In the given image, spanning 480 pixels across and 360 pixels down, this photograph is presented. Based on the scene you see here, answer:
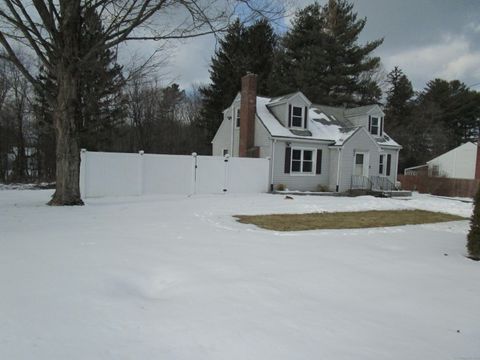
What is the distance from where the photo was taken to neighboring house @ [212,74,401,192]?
18344mm

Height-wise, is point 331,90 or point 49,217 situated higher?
point 331,90

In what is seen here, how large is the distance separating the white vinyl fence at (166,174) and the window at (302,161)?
2.26 meters

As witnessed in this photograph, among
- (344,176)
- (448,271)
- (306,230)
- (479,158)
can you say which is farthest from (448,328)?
(479,158)

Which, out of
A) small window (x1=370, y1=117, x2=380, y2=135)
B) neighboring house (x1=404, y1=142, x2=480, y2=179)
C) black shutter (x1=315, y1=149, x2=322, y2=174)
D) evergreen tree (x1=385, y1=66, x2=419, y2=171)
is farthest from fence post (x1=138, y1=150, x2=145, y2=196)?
evergreen tree (x1=385, y1=66, x2=419, y2=171)

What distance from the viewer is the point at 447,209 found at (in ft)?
45.7

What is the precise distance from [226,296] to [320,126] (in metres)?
18.2

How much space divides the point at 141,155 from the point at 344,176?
36.9 feet

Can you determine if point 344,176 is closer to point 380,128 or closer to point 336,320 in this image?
point 380,128

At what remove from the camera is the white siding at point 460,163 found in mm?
30188

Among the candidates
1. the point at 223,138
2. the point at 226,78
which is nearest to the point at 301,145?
the point at 223,138

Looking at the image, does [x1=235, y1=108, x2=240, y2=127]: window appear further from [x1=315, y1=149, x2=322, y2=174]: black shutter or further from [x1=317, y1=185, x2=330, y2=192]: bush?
[x1=317, y1=185, x2=330, y2=192]: bush

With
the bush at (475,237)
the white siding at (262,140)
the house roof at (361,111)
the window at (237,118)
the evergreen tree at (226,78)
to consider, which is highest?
the evergreen tree at (226,78)

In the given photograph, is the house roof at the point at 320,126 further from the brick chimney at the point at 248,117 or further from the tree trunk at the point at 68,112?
the tree trunk at the point at 68,112

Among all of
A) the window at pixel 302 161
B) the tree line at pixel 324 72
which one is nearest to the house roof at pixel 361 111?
the window at pixel 302 161
